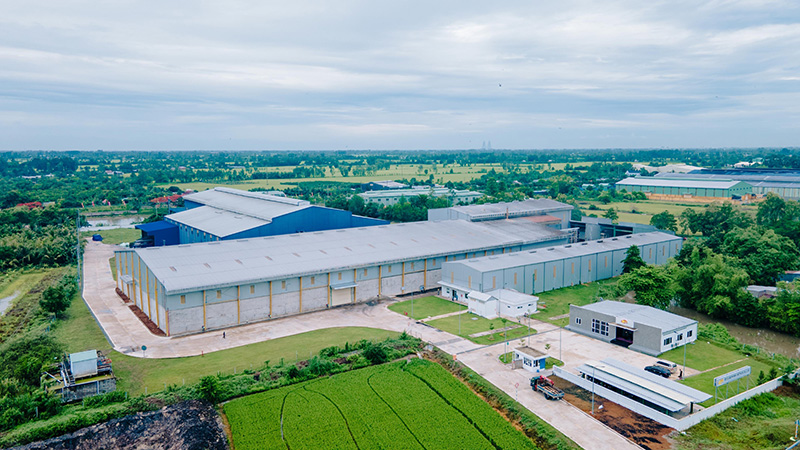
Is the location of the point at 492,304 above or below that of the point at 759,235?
below

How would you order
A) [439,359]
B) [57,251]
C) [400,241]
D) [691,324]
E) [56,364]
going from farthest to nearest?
1. [57,251]
2. [400,241]
3. [691,324]
4. [439,359]
5. [56,364]

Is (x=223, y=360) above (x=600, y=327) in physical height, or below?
below

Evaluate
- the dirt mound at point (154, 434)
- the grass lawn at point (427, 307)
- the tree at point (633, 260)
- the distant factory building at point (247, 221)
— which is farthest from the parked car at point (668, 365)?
the distant factory building at point (247, 221)

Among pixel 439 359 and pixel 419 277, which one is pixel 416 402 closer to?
pixel 439 359

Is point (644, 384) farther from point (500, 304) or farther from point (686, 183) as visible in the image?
point (686, 183)

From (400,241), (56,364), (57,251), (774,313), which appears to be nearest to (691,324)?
(774,313)

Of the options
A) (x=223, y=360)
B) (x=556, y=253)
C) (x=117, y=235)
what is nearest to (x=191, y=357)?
(x=223, y=360)

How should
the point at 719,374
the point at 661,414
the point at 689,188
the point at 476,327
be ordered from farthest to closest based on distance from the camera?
the point at 689,188 → the point at 476,327 → the point at 719,374 → the point at 661,414
